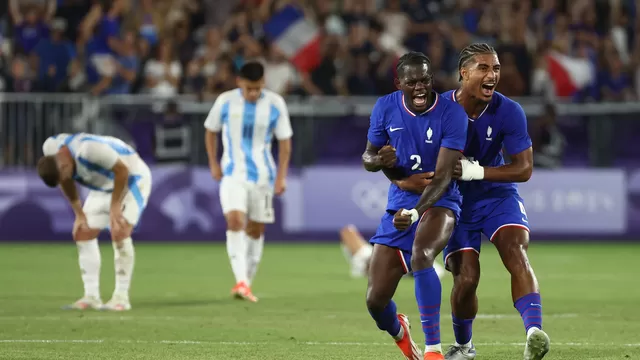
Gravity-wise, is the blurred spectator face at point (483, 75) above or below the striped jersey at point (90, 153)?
above

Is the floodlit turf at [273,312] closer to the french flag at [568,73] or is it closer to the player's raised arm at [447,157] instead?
the player's raised arm at [447,157]

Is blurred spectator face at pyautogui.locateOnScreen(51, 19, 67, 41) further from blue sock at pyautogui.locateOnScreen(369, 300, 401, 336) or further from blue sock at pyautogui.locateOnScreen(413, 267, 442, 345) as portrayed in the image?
blue sock at pyautogui.locateOnScreen(413, 267, 442, 345)

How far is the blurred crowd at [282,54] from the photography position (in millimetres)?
21703

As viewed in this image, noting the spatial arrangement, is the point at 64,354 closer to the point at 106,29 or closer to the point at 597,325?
the point at 597,325

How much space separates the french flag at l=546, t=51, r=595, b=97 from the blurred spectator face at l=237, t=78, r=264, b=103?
10.6 meters

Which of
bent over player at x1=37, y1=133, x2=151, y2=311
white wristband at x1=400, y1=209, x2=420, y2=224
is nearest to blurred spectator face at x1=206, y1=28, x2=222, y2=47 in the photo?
bent over player at x1=37, y1=133, x2=151, y2=311

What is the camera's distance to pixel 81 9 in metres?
23.2

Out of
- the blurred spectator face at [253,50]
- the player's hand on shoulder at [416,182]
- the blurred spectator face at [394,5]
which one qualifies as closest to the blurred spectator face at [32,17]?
the blurred spectator face at [253,50]

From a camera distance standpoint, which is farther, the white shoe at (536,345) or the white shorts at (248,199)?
the white shorts at (248,199)

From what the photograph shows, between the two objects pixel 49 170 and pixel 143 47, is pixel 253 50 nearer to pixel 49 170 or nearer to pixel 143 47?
pixel 143 47

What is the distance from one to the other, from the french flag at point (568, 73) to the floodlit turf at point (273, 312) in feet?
15.4

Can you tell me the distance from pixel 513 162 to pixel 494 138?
26cm

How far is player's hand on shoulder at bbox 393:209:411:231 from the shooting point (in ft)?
25.8

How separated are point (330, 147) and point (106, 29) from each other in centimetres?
478
